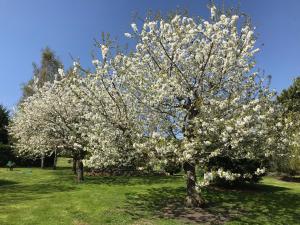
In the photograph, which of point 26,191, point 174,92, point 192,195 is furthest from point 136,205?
point 26,191

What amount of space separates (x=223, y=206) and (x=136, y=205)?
436 cm

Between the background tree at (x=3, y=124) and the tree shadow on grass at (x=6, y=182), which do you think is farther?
the background tree at (x=3, y=124)

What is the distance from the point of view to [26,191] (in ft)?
75.8

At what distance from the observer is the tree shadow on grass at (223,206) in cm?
1599

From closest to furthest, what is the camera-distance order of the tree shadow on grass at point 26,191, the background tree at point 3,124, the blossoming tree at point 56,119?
the tree shadow on grass at point 26,191 → the blossoming tree at point 56,119 → the background tree at point 3,124

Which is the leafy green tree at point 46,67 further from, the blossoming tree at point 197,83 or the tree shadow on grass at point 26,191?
the blossoming tree at point 197,83

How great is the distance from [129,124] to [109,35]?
4091 millimetres

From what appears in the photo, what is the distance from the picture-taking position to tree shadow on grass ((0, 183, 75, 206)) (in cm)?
1976

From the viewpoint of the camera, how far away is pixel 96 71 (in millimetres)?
16547

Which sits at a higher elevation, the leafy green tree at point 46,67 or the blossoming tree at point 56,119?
the leafy green tree at point 46,67

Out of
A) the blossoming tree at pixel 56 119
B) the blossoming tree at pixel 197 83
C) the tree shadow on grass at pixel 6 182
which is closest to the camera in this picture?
the blossoming tree at pixel 197 83

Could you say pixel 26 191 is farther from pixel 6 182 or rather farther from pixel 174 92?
pixel 174 92

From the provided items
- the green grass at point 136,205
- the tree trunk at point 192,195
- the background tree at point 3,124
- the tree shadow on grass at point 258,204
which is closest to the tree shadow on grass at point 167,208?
the green grass at point 136,205

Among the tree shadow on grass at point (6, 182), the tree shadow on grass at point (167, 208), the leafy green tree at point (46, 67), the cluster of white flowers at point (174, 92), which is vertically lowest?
the tree shadow on grass at point (167, 208)
